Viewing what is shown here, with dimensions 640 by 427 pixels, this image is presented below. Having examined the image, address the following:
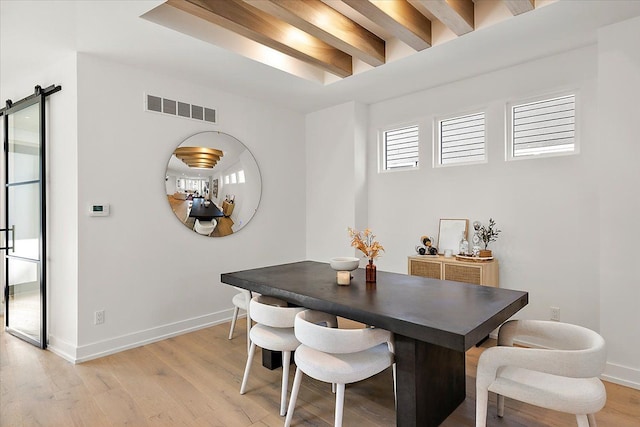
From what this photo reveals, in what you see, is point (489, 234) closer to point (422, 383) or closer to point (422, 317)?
point (422, 383)

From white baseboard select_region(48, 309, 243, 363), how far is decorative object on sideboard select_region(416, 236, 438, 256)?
93.7 inches

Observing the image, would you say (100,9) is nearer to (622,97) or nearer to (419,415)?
(419,415)

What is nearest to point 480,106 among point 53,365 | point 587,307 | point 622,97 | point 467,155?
point 467,155

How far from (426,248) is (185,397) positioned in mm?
2695

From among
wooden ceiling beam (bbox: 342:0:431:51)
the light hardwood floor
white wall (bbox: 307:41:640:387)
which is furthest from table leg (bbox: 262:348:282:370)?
wooden ceiling beam (bbox: 342:0:431:51)

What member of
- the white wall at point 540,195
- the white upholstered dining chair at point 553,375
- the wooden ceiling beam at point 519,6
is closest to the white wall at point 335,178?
the white wall at point 540,195

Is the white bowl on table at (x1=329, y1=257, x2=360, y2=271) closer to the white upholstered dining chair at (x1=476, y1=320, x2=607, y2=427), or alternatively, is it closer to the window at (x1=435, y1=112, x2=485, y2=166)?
the white upholstered dining chair at (x1=476, y1=320, x2=607, y2=427)

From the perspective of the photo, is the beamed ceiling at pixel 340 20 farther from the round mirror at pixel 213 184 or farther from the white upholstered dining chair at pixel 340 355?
the white upholstered dining chair at pixel 340 355

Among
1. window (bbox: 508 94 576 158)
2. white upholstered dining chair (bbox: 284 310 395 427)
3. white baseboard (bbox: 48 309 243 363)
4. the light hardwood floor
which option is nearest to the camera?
white upholstered dining chair (bbox: 284 310 395 427)

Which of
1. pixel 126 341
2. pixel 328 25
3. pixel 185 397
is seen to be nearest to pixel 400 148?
pixel 328 25

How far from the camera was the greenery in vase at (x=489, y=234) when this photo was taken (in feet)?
11.7

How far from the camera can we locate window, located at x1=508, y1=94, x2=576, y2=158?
10.6 ft

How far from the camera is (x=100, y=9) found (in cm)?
246

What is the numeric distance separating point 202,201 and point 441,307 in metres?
2.85
